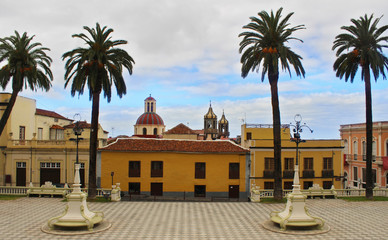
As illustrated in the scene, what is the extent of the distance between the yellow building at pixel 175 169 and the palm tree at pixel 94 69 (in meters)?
8.19

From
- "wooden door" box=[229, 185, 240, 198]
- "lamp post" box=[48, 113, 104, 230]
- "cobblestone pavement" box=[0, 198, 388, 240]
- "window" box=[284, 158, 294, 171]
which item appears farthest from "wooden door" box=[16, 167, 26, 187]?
"window" box=[284, 158, 294, 171]

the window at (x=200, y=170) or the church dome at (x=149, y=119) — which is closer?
the window at (x=200, y=170)

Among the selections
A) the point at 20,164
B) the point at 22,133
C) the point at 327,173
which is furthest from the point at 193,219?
the point at 22,133

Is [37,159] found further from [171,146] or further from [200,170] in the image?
[200,170]

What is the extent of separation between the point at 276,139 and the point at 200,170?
37.8ft

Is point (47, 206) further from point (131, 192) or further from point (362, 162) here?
point (362, 162)

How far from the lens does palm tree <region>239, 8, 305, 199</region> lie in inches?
1072

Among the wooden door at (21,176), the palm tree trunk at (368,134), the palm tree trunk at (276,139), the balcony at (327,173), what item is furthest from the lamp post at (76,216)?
the balcony at (327,173)

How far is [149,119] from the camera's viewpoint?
79938 millimetres

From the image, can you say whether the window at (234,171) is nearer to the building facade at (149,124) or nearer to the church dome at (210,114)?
the church dome at (210,114)

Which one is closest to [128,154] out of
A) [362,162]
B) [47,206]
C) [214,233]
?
[47,206]

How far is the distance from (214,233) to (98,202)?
1285cm

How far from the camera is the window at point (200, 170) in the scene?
Answer: 1436 inches

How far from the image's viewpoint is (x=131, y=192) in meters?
35.8
